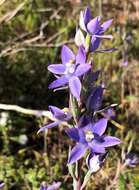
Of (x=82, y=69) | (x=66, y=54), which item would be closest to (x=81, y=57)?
(x=82, y=69)

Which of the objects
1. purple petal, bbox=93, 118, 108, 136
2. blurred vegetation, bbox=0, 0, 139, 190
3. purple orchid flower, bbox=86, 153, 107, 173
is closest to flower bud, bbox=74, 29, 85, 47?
purple petal, bbox=93, 118, 108, 136

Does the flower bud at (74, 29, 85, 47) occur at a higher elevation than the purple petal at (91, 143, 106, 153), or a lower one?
higher

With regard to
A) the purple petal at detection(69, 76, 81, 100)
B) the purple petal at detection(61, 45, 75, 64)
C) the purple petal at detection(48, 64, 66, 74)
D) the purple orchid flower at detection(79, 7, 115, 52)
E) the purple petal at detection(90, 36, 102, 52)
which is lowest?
the purple petal at detection(69, 76, 81, 100)

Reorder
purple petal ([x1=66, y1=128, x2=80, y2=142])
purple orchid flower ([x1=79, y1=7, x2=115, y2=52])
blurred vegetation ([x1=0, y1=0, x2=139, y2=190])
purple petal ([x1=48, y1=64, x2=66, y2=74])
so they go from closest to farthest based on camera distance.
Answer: purple petal ([x1=66, y1=128, x2=80, y2=142]) → purple orchid flower ([x1=79, y1=7, x2=115, y2=52]) → purple petal ([x1=48, y1=64, x2=66, y2=74]) → blurred vegetation ([x1=0, y1=0, x2=139, y2=190])

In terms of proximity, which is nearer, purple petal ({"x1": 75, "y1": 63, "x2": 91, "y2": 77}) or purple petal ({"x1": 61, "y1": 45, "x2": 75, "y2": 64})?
purple petal ({"x1": 75, "y1": 63, "x2": 91, "y2": 77})

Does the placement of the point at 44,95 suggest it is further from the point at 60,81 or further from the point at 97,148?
the point at 97,148

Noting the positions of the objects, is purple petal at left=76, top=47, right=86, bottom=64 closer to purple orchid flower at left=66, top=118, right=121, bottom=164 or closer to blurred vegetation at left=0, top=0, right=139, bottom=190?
purple orchid flower at left=66, top=118, right=121, bottom=164

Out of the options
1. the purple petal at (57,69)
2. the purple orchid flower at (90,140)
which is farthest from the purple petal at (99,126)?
the purple petal at (57,69)

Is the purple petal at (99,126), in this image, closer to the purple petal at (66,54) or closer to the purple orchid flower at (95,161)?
the purple orchid flower at (95,161)
